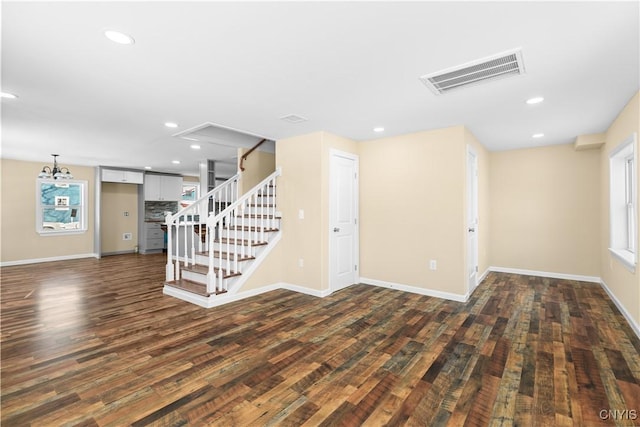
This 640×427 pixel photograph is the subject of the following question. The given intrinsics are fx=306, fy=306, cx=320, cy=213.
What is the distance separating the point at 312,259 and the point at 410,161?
2075 millimetres

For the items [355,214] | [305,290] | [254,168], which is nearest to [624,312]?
[355,214]

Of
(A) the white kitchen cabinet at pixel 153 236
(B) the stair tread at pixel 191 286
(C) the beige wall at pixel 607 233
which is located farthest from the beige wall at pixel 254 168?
(C) the beige wall at pixel 607 233

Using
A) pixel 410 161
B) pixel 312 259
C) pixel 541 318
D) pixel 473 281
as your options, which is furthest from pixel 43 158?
pixel 541 318

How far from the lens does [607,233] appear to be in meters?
4.52

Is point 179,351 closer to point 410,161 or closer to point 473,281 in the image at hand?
point 410,161

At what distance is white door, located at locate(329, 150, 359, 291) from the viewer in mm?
4621

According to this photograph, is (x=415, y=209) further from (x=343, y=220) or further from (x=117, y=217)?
(x=117, y=217)

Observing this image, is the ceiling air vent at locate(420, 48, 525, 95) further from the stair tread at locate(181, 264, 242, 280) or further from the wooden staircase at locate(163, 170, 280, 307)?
the stair tread at locate(181, 264, 242, 280)

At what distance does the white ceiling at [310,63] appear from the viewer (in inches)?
70.3

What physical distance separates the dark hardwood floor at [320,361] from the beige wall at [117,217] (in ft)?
14.8

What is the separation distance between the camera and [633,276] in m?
3.22

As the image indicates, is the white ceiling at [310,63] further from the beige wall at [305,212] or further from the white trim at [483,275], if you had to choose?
the white trim at [483,275]

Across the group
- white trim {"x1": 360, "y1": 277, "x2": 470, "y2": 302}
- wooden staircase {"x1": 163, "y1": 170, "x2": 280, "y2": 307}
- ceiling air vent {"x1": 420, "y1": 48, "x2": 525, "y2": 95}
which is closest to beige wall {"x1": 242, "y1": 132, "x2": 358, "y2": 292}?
wooden staircase {"x1": 163, "y1": 170, "x2": 280, "y2": 307}

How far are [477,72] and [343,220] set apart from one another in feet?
9.19
